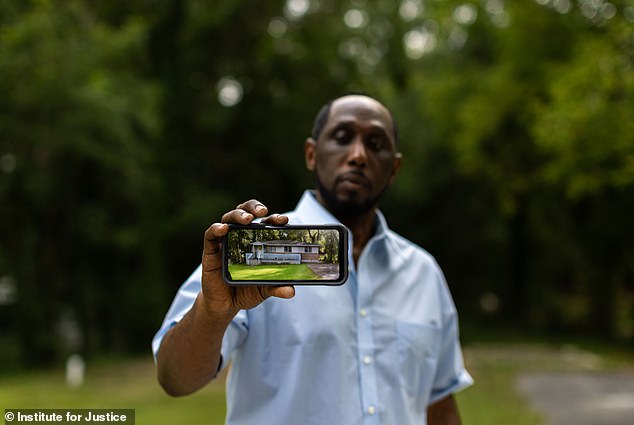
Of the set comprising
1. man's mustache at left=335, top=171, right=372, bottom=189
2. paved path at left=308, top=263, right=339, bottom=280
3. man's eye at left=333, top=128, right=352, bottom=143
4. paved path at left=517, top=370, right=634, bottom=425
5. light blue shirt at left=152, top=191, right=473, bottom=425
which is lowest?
Result: paved path at left=517, top=370, right=634, bottom=425

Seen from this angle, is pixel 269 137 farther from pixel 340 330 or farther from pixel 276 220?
pixel 276 220

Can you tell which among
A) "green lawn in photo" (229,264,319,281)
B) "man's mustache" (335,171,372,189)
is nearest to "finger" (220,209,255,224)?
"green lawn in photo" (229,264,319,281)

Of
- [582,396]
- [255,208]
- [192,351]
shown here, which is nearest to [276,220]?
[255,208]

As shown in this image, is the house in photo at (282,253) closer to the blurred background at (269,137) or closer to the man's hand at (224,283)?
the man's hand at (224,283)

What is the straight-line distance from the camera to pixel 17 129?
14.4m

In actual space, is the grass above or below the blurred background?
below

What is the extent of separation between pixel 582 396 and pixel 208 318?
11.6 meters

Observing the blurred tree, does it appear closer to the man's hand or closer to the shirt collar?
the shirt collar

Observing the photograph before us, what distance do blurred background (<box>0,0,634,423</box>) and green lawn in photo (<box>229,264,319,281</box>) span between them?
1177cm

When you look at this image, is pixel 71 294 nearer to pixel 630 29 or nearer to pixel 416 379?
pixel 630 29

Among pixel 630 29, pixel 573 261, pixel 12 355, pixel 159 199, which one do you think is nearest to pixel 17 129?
pixel 159 199

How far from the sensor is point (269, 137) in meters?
21.6

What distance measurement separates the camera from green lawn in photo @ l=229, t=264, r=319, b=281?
1862 mm

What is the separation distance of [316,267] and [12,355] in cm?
2158
